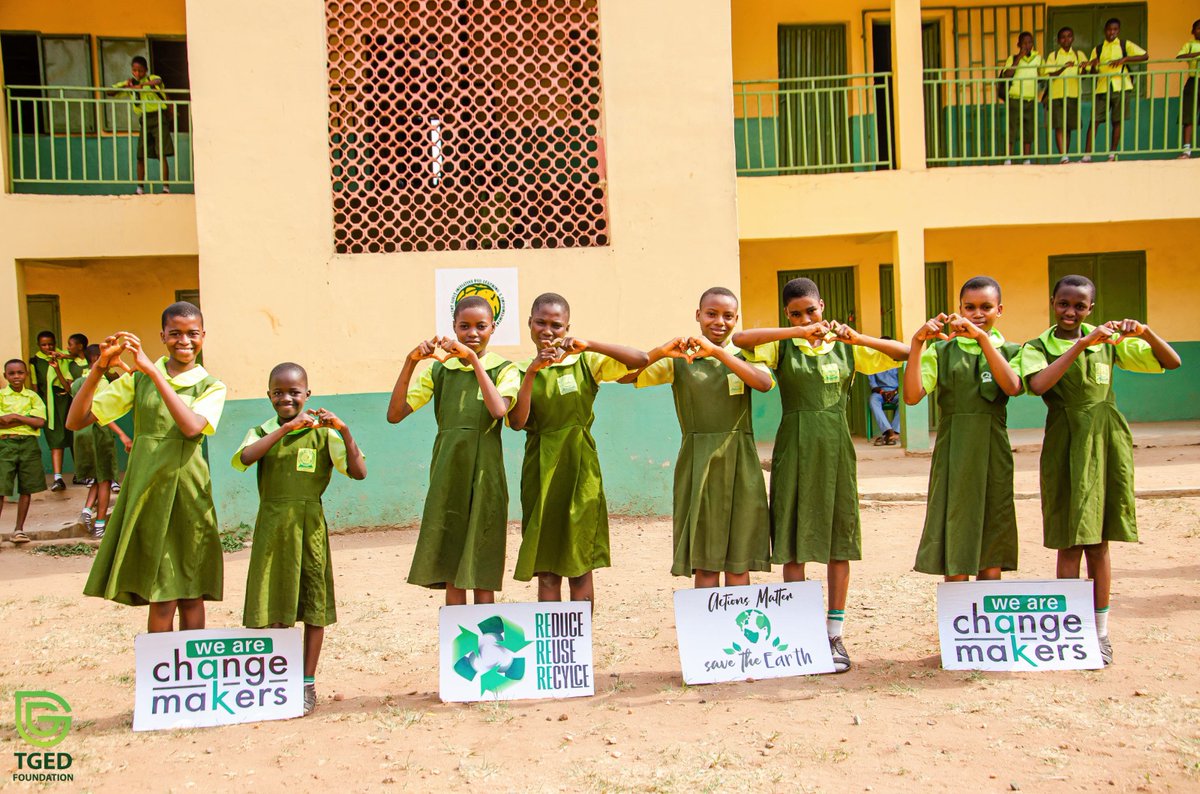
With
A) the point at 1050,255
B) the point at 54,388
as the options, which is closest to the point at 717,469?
the point at 54,388

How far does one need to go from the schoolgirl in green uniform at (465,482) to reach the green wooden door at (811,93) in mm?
8563

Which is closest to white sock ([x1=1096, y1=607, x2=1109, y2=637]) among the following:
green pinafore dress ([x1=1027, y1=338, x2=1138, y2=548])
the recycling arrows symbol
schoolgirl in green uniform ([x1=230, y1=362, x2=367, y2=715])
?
green pinafore dress ([x1=1027, y1=338, x2=1138, y2=548])

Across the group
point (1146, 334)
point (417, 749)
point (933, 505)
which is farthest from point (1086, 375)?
point (417, 749)

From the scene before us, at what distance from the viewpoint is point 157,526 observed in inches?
154

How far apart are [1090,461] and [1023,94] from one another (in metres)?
8.73

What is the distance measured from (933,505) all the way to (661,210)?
4410 mm

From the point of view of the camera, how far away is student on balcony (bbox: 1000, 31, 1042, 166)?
11.6 meters

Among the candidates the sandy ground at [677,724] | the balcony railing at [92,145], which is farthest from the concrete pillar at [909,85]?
the balcony railing at [92,145]

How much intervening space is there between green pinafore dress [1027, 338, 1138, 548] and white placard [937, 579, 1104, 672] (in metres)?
0.22

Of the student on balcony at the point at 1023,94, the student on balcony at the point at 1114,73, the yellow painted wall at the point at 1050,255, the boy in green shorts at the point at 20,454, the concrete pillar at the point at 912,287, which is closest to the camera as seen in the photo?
the boy in green shorts at the point at 20,454

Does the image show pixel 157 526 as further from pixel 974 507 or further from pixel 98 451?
pixel 98 451

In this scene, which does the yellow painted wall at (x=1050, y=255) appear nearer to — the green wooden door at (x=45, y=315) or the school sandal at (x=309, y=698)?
the green wooden door at (x=45, y=315)

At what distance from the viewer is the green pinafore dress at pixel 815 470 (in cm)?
434

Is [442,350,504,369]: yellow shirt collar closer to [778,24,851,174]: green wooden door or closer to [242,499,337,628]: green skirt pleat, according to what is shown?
[242,499,337,628]: green skirt pleat
